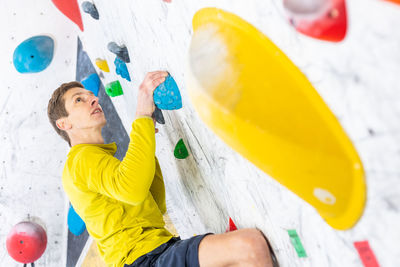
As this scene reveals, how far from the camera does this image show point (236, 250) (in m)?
0.92

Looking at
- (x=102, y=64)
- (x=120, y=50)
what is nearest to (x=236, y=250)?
(x=120, y=50)

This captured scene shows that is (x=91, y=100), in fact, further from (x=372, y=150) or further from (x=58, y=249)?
(x=372, y=150)

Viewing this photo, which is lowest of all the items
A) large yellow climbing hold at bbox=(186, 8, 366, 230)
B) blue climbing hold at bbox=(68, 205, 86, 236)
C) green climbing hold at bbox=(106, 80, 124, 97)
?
blue climbing hold at bbox=(68, 205, 86, 236)

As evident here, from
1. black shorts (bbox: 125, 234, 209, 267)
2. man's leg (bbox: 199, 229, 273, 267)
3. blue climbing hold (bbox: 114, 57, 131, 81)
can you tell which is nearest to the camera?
man's leg (bbox: 199, 229, 273, 267)

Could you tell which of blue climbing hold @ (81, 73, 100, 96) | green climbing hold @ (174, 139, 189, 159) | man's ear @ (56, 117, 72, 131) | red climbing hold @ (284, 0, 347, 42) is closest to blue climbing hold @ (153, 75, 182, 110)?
green climbing hold @ (174, 139, 189, 159)

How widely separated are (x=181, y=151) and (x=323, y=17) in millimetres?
878

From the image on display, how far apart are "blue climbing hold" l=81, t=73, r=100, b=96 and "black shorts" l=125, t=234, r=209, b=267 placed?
1052mm

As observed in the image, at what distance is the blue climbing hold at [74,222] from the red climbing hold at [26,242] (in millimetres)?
131

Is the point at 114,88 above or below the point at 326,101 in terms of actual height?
below

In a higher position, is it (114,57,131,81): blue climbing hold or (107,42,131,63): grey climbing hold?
(107,42,131,63): grey climbing hold

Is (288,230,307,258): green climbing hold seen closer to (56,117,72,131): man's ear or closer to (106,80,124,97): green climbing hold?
(56,117,72,131): man's ear

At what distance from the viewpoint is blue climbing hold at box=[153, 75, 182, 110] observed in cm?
108

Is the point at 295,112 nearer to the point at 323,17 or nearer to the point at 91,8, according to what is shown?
the point at 323,17

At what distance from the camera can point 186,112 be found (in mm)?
1088
